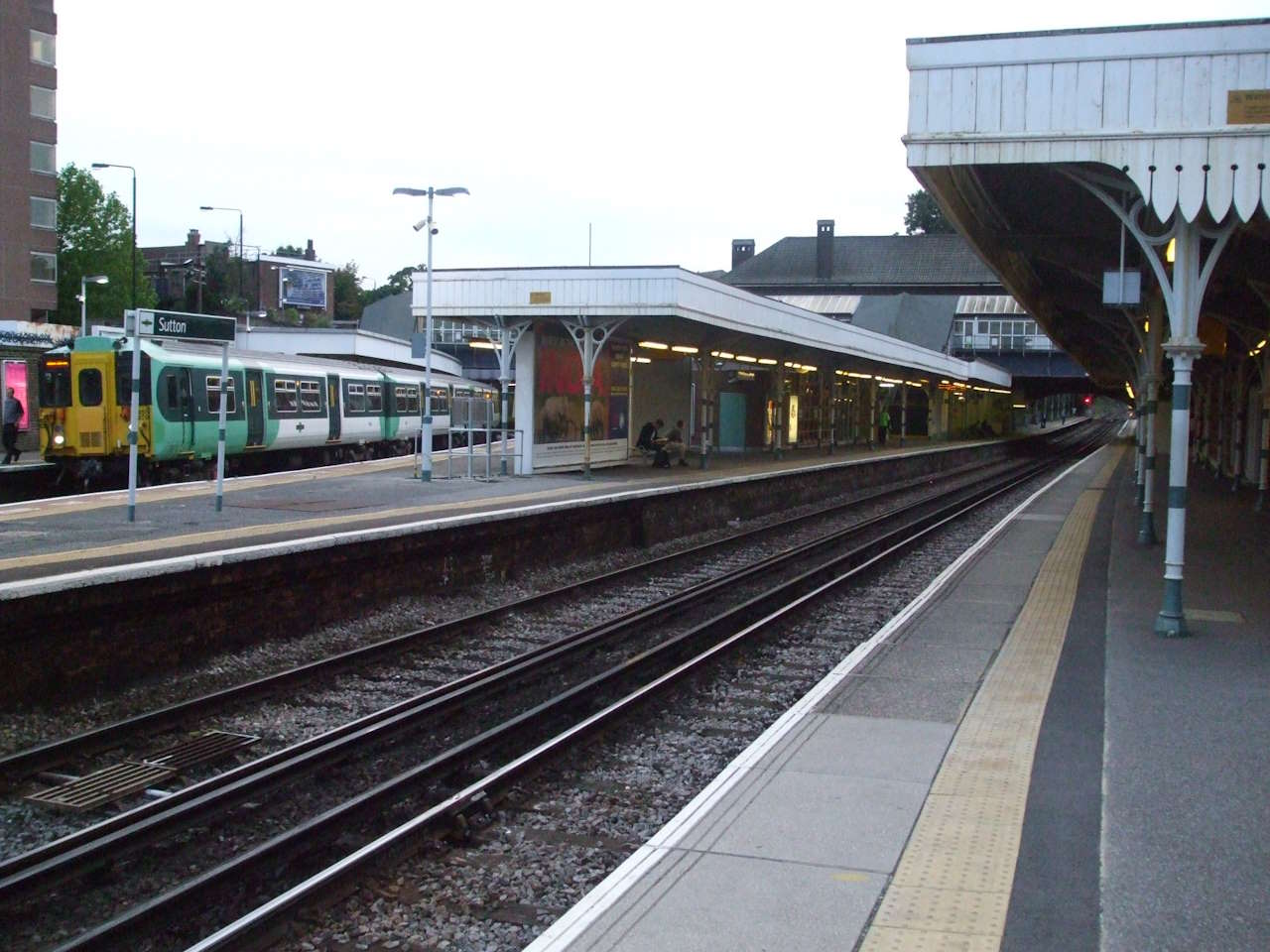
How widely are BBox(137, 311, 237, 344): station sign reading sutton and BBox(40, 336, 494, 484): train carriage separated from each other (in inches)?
230

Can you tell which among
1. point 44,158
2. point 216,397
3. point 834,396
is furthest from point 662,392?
point 44,158

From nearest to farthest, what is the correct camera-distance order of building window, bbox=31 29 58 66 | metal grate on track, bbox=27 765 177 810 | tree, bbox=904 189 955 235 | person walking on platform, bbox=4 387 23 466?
metal grate on track, bbox=27 765 177 810, person walking on platform, bbox=4 387 23 466, building window, bbox=31 29 58 66, tree, bbox=904 189 955 235

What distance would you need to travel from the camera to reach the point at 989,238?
14.8m

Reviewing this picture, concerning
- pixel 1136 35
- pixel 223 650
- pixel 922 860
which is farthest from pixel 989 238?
pixel 922 860

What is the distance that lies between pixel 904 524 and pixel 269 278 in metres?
72.3

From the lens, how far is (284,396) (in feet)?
83.8

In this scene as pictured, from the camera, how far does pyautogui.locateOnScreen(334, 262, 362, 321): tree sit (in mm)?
103062

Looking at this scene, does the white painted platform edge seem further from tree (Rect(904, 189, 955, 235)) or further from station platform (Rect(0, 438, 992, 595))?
tree (Rect(904, 189, 955, 235))

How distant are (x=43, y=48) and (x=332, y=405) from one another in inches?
1111

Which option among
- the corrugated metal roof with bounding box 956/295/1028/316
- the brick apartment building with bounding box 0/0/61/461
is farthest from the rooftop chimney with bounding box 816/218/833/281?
the brick apartment building with bounding box 0/0/61/461

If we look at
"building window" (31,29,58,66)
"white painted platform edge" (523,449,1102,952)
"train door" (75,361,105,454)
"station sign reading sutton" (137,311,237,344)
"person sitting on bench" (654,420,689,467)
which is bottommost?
"white painted platform edge" (523,449,1102,952)

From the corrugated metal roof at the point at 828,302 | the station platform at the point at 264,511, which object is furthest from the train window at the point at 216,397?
the corrugated metal roof at the point at 828,302

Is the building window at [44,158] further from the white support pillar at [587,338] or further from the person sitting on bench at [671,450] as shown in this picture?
the white support pillar at [587,338]

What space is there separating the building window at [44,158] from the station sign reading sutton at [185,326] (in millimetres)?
37006
